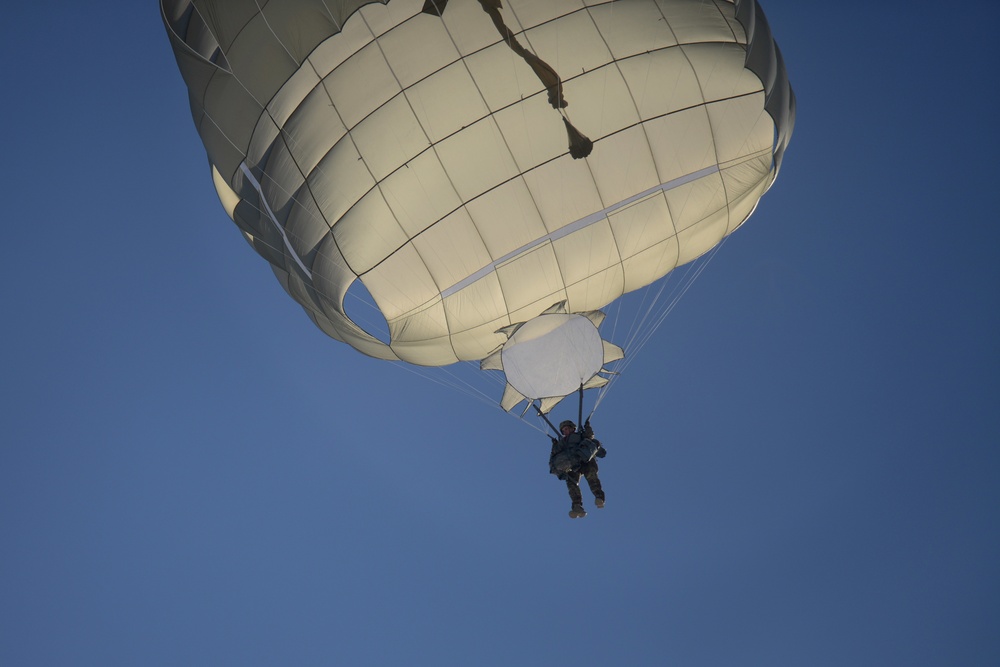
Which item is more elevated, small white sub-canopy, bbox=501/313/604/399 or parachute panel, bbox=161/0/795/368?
parachute panel, bbox=161/0/795/368

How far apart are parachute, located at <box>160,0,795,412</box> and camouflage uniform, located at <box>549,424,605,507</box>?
0.86 meters

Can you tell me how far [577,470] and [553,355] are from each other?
4.79 ft

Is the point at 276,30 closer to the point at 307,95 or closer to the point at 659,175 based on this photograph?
the point at 307,95

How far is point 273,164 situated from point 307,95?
0.84 meters

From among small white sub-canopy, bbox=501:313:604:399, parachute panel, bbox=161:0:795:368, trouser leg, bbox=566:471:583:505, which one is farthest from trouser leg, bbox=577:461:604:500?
parachute panel, bbox=161:0:795:368

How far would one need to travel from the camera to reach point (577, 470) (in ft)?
34.6

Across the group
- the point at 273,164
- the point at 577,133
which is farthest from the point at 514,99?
the point at 273,164

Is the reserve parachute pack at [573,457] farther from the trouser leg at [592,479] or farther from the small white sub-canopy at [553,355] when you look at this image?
the small white sub-canopy at [553,355]

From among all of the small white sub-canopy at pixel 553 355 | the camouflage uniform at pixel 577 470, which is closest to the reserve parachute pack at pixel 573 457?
the camouflage uniform at pixel 577 470

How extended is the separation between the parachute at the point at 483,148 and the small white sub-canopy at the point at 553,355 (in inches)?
1.0

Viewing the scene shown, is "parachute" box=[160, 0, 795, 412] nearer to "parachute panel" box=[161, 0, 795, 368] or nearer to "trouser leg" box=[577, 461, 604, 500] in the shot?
"parachute panel" box=[161, 0, 795, 368]

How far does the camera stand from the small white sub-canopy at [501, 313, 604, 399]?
11242 millimetres

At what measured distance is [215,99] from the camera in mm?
10016

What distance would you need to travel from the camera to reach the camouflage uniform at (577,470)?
1048 centimetres
